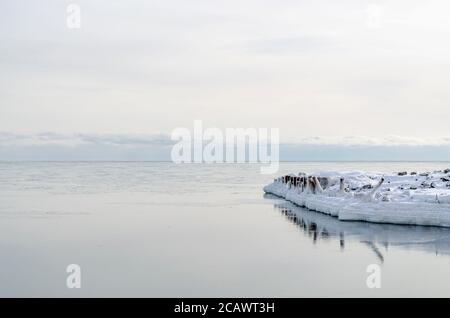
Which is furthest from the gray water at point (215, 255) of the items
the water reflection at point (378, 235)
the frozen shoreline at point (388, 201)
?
the frozen shoreline at point (388, 201)

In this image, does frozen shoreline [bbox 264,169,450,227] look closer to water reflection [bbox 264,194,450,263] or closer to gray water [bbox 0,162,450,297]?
water reflection [bbox 264,194,450,263]

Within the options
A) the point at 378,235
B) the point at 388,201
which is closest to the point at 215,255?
the point at 378,235

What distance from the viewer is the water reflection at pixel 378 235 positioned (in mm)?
22547

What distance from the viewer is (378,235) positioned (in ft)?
83.2

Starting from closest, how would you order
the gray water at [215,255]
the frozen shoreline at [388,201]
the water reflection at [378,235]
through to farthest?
the gray water at [215,255]
the water reflection at [378,235]
the frozen shoreline at [388,201]

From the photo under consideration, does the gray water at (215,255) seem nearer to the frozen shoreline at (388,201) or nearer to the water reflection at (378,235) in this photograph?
the water reflection at (378,235)

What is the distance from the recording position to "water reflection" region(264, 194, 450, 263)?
22.5 metres

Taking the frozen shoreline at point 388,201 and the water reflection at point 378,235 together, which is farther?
the frozen shoreline at point 388,201

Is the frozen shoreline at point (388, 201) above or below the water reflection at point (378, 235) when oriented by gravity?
above

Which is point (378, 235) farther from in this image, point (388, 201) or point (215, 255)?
point (215, 255)

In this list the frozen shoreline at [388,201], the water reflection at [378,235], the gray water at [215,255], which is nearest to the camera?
the gray water at [215,255]
